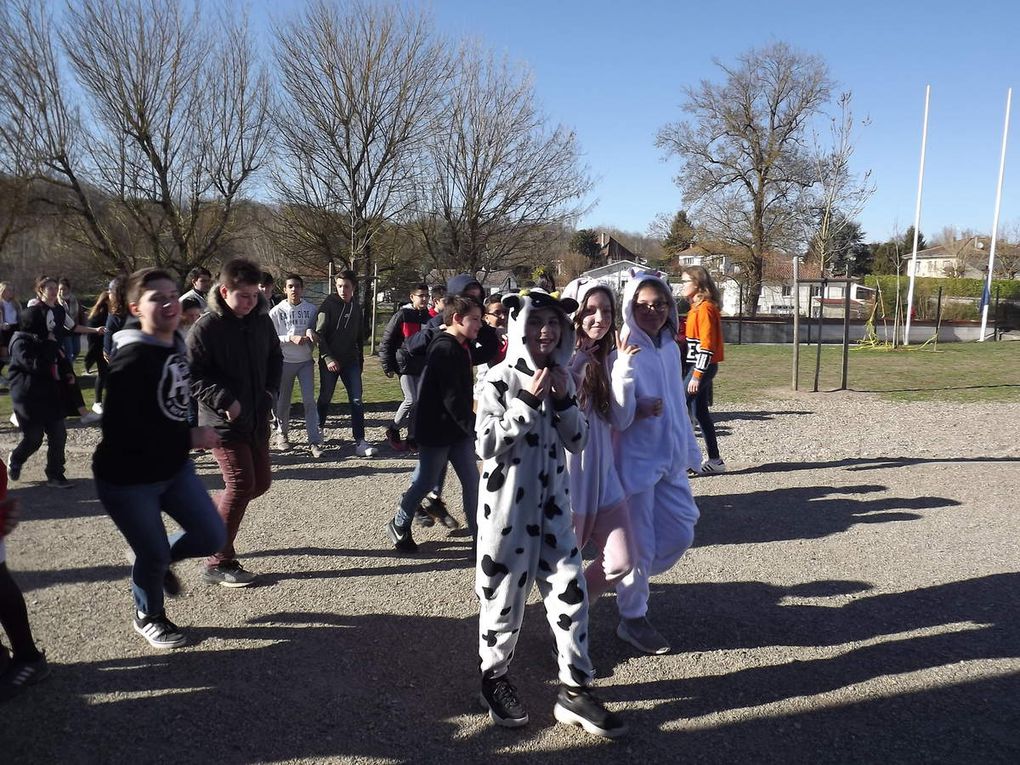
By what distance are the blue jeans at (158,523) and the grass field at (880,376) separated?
288 inches

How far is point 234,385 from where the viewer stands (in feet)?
13.9

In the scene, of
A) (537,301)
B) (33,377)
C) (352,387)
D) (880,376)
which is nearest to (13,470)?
(33,377)

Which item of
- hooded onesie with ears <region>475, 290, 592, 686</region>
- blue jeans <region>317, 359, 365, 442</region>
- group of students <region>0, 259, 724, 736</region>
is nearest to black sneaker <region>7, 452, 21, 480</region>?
blue jeans <region>317, 359, 365, 442</region>

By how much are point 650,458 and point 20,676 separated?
3.04m

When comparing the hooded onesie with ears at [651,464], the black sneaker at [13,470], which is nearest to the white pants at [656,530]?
the hooded onesie with ears at [651,464]

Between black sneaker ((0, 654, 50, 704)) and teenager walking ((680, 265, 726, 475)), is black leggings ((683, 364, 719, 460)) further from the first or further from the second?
black sneaker ((0, 654, 50, 704))

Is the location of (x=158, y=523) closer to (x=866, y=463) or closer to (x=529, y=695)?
(x=529, y=695)

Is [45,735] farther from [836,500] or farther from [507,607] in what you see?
[836,500]

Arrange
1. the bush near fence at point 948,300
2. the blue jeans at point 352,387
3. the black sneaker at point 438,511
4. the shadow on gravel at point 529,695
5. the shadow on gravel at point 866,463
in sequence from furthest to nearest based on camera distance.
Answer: the bush near fence at point 948,300, the blue jeans at point 352,387, the shadow on gravel at point 866,463, the black sneaker at point 438,511, the shadow on gravel at point 529,695

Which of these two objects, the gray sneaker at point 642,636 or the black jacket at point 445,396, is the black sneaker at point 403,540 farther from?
the gray sneaker at point 642,636

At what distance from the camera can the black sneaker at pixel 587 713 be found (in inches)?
116

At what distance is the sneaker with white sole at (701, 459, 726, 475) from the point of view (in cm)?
731

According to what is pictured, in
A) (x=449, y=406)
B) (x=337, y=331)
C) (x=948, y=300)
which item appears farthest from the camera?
(x=948, y=300)

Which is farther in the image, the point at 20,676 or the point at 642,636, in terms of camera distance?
the point at 642,636
